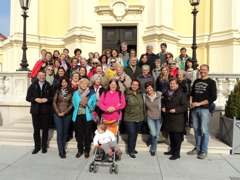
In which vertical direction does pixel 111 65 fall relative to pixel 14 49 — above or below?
below

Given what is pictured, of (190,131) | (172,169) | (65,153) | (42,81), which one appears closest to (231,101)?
(190,131)

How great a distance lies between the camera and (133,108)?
5039mm

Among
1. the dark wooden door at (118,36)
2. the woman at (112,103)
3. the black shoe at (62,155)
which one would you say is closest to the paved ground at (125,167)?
the black shoe at (62,155)

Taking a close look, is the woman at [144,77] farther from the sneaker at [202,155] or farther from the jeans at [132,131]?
the sneaker at [202,155]

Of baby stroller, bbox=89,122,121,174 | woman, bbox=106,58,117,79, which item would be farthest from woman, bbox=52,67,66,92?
baby stroller, bbox=89,122,121,174

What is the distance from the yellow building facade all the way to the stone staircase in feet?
21.5

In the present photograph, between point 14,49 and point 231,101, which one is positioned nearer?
point 231,101

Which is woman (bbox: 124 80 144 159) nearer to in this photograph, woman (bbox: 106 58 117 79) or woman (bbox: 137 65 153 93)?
woman (bbox: 137 65 153 93)

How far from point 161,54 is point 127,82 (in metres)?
2.53

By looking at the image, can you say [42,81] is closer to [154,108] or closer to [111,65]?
[111,65]

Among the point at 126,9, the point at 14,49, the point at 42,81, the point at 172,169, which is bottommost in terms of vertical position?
the point at 172,169

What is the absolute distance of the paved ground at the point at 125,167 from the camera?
413 centimetres

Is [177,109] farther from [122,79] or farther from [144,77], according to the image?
[122,79]

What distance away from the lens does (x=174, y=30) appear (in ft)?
41.8
